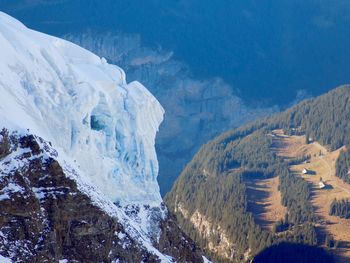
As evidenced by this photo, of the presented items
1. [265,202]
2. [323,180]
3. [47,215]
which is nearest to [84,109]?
[47,215]

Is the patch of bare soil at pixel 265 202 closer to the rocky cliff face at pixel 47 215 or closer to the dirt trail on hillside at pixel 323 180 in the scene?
the dirt trail on hillside at pixel 323 180

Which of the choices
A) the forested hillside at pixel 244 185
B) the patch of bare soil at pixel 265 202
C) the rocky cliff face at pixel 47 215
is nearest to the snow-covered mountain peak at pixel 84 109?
the rocky cliff face at pixel 47 215

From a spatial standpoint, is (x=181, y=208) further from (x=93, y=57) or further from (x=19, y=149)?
(x=19, y=149)

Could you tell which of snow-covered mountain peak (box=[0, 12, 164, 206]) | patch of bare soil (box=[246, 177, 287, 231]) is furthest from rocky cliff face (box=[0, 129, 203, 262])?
patch of bare soil (box=[246, 177, 287, 231])

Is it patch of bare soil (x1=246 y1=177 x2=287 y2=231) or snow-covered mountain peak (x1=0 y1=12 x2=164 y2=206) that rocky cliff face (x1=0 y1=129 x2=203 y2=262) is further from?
patch of bare soil (x1=246 y1=177 x2=287 y2=231)

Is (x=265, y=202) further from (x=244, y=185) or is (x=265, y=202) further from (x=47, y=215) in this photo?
(x=47, y=215)

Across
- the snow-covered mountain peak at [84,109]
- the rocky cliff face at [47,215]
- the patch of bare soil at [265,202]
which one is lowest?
the rocky cliff face at [47,215]

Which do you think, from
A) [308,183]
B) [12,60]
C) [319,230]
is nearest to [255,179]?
[308,183]
